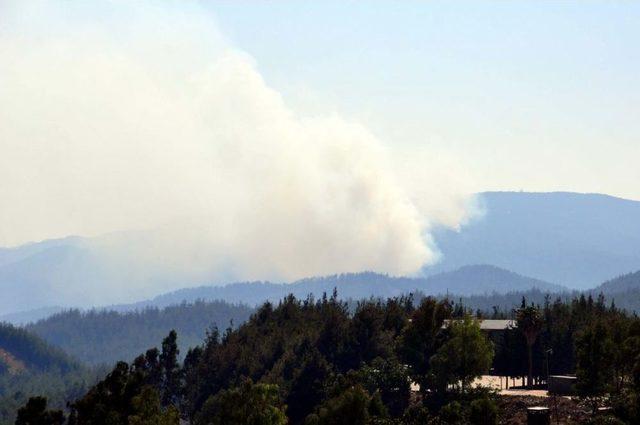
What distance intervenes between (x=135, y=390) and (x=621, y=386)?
150ft

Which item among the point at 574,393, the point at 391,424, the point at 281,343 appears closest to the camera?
the point at 391,424

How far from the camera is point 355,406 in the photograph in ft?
281

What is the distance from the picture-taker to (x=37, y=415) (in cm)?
7644

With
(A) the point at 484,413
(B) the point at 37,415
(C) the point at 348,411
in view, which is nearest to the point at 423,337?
(A) the point at 484,413

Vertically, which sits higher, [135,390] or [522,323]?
[522,323]

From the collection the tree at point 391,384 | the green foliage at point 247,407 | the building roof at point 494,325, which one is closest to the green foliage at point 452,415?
the green foliage at point 247,407

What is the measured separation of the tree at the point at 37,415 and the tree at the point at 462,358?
139 feet

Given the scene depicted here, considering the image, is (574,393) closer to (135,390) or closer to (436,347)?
(436,347)

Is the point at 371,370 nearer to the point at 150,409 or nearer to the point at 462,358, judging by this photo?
the point at 462,358

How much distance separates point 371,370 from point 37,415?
50.4 m

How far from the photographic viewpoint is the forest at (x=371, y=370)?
84.9 metres

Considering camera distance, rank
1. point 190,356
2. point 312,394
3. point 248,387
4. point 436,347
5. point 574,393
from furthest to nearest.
Answer: point 190,356
point 312,394
point 436,347
point 574,393
point 248,387

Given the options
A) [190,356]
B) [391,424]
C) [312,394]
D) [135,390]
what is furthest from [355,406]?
[190,356]

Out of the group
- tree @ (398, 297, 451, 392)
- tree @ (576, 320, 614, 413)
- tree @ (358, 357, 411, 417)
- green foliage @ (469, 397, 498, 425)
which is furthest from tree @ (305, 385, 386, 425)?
tree @ (398, 297, 451, 392)
